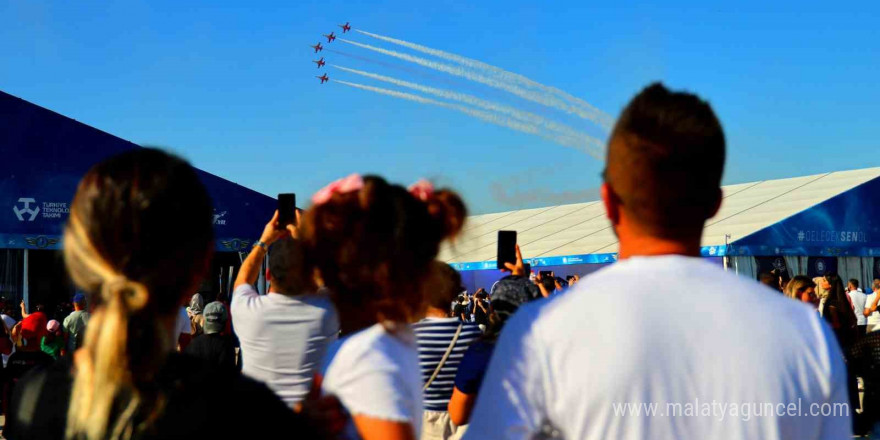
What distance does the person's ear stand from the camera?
1.90 meters

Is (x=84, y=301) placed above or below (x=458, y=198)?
below

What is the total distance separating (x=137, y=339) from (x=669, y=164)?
1.16 meters

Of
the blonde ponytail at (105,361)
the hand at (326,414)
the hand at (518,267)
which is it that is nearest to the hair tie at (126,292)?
the blonde ponytail at (105,361)

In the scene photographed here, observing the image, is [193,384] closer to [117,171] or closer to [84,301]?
[117,171]

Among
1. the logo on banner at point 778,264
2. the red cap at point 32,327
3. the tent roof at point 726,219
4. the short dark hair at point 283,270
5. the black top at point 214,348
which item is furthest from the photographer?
the tent roof at point 726,219

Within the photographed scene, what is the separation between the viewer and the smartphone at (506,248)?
386 cm

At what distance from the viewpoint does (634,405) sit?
Result: 1.70 m

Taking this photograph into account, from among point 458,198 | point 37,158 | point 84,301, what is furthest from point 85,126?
point 458,198

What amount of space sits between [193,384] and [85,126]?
1870 cm

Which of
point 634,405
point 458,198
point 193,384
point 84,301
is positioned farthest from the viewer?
point 84,301

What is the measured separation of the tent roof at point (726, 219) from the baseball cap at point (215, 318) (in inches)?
545

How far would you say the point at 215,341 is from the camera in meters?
6.14

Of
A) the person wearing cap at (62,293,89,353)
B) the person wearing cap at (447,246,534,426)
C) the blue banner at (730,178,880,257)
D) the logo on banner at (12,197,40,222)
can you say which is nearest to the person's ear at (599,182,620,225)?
the person wearing cap at (447,246,534,426)

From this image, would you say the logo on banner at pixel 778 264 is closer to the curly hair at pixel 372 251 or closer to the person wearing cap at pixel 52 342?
the person wearing cap at pixel 52 342
